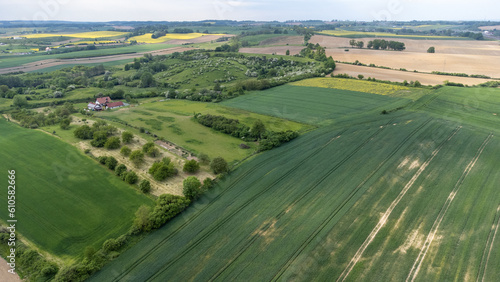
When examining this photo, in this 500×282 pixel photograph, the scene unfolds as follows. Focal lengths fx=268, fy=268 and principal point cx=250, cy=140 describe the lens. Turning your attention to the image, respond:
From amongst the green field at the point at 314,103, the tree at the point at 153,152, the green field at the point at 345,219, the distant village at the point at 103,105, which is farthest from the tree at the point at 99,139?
the green field at the point at 314,103

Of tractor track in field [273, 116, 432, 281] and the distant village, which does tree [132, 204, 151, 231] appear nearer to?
tractor track in field [273, 116, 432, 281]

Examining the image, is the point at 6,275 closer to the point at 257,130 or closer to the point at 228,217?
the point at 228,217

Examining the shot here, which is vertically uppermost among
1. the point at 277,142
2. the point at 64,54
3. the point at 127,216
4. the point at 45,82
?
the point at 64,54

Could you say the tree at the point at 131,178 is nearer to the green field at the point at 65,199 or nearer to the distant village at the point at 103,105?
the green field at the point at 65,199

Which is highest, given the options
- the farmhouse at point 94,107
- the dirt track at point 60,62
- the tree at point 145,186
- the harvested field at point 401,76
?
the dirt track at point 60,62

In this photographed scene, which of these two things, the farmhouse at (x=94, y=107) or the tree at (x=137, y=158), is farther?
the farmhouse at (x=94, y=107)

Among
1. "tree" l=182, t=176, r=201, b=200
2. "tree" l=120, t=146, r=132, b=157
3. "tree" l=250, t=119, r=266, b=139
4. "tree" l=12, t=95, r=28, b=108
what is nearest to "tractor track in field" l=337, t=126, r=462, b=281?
"tree" l=182, t=176, r=201, b=200

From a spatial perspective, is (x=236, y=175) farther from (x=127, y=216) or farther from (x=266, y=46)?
(x=266, y=46)

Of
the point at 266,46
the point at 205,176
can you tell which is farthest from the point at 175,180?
the point at 266,46
